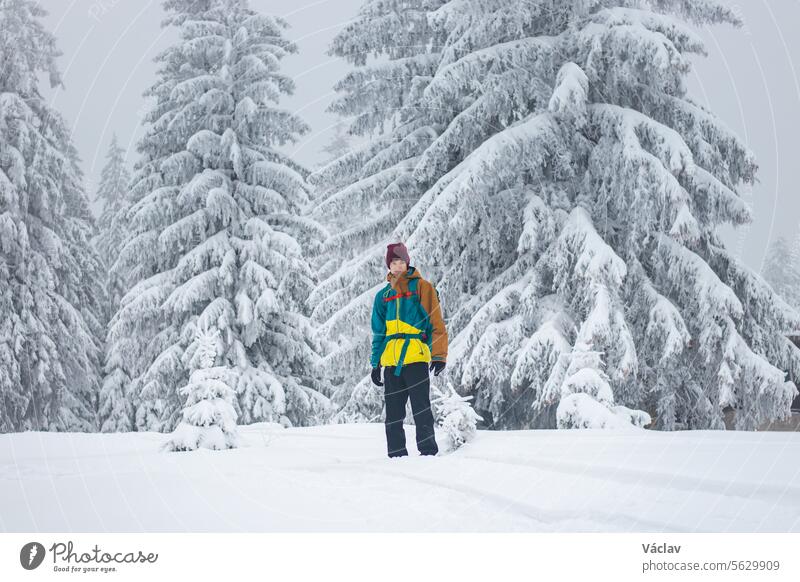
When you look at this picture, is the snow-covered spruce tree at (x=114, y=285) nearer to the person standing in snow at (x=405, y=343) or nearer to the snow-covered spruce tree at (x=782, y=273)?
the person standing in snow at (x=405, y=343)

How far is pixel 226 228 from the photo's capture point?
17266mm

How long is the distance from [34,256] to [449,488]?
679 inches

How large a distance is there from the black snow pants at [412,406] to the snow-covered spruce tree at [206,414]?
1.77 m

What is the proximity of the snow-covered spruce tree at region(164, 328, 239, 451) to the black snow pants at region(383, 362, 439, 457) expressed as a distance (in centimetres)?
177

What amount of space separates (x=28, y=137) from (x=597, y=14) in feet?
46.6

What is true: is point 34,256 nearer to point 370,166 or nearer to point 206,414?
point 370,166

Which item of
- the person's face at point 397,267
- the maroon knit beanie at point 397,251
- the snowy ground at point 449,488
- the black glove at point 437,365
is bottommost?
the snowy ground at point 449,488

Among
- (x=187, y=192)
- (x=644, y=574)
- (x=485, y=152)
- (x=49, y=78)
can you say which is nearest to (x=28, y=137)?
(x=49, y=78)

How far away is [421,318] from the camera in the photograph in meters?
5.91

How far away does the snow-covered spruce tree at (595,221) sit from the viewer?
9.57 metres

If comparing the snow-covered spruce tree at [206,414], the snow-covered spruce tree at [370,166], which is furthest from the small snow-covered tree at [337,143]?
the snow-covered spruce tree at [206,414]

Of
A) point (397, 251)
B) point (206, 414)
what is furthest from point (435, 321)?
point (206, 414)

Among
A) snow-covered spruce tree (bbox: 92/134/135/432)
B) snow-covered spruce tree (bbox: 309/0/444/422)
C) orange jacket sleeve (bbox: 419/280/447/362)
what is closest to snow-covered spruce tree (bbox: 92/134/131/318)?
snow-covered spruce tree (bbox: 92/134/135/432)

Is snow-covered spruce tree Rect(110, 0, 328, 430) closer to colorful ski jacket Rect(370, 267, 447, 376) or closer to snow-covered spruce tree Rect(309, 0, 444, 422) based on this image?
snow-covered spruce tree Rect(309, 0, 444, 422)
